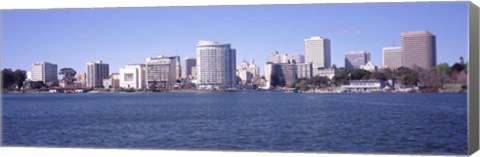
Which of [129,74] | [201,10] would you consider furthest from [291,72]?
[129,74]

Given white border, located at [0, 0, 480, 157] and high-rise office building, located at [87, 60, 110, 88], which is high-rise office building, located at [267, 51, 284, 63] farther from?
white border, located at [0, 0, 480, 157]

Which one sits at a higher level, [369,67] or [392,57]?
[392,57]

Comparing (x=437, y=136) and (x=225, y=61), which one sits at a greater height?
(x=225, y=61)

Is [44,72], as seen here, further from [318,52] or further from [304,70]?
[318,52]

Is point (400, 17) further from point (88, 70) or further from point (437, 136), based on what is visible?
point (437, 136)

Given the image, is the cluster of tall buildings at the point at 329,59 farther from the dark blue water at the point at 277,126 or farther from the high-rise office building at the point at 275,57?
the dark blue water at the point at 277,126

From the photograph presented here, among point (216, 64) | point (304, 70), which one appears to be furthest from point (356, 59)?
point (216, 64)
